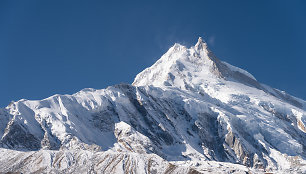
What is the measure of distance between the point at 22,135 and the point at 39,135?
7.34 meters

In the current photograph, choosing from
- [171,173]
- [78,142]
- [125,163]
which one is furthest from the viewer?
[78,142]

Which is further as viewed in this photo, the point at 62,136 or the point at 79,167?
the point at 62,136

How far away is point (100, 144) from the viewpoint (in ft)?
646

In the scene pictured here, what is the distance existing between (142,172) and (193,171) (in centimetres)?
1457

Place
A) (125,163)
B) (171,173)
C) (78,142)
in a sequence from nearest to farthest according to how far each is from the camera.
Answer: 1. (171,173)
2. (125,163)
3. (78,142)

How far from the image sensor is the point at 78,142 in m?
188

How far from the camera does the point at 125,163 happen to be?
13162 cm

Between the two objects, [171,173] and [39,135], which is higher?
[39,135]

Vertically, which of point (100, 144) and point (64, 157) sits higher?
point (100, 144)

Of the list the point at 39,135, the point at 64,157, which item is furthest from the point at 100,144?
the point at 64,157

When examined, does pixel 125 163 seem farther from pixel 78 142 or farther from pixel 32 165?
pixel 78 142

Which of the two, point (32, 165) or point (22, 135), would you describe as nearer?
point (32, 165)

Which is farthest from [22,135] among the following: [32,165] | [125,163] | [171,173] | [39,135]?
[171,173]

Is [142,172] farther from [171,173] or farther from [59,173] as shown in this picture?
[59,173]
